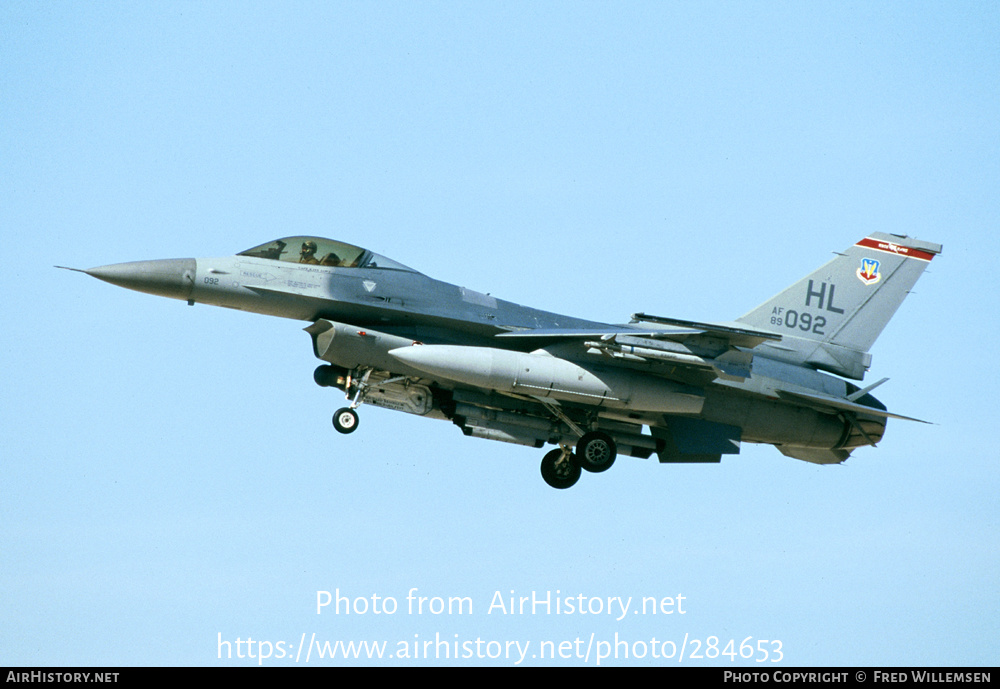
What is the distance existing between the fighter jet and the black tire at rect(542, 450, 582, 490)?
21 mm

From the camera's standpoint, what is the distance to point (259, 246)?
1620 cm

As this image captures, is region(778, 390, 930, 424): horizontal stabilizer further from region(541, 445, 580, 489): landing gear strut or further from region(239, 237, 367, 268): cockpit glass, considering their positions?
region(239, 237, 367, 268): cockpit glass

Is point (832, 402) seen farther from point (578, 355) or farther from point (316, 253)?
point (316, 253)

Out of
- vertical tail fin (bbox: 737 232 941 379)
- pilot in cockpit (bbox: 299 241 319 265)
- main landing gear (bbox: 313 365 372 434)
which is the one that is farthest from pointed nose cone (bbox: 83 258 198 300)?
vertical tail fin (bbox: 737 232 941 379)

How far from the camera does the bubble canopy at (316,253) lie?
16141 millimetres

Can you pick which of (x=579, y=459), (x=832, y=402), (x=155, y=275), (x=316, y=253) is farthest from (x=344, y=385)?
(x=832, y=402)

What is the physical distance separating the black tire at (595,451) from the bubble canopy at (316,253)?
369 cm

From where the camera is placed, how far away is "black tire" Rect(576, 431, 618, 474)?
17.1m

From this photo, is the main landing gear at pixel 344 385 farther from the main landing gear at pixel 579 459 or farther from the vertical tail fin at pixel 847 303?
the vertical tail fin at pixel 847 303

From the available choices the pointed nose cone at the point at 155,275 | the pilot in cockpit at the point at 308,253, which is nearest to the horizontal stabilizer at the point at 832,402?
the pilot in cockpit at the point at 308,253

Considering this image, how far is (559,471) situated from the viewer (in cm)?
1773

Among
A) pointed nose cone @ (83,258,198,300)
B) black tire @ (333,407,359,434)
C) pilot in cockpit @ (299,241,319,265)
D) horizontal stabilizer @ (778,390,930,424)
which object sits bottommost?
black tire @ (333,407,359,434)
